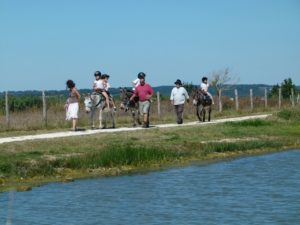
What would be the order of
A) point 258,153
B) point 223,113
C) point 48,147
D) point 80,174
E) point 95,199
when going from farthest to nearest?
1. point 223,113
2. point 258,153
3. point 48,147
4. point 80,174
5. point 95,199

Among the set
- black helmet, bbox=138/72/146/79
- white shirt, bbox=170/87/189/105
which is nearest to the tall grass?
black helmet, bbox=138/72/146/79

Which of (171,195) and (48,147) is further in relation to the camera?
(48,147)

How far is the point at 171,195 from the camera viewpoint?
1405cm

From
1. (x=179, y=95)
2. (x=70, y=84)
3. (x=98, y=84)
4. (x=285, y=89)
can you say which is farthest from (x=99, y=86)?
(x=285, y=89)

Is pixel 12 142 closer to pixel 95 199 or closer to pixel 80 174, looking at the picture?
pixel 80 174

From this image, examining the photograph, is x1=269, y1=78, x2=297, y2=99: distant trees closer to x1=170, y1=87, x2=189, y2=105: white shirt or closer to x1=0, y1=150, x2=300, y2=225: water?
x1=170, y1=87, x2=189, y2=105: white shirt

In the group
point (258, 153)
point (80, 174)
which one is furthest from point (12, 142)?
point (258, 153)

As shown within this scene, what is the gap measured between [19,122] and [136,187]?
50.7 feet

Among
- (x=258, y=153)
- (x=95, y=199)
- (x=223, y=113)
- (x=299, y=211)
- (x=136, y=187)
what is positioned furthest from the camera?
(x=223, y=113)

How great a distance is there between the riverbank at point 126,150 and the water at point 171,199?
0.97m

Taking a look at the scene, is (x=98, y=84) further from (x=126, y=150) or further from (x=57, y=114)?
(x=57, y=114)

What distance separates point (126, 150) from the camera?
18.7m

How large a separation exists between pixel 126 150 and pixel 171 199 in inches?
205

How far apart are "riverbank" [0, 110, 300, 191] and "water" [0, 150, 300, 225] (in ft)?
3.17
